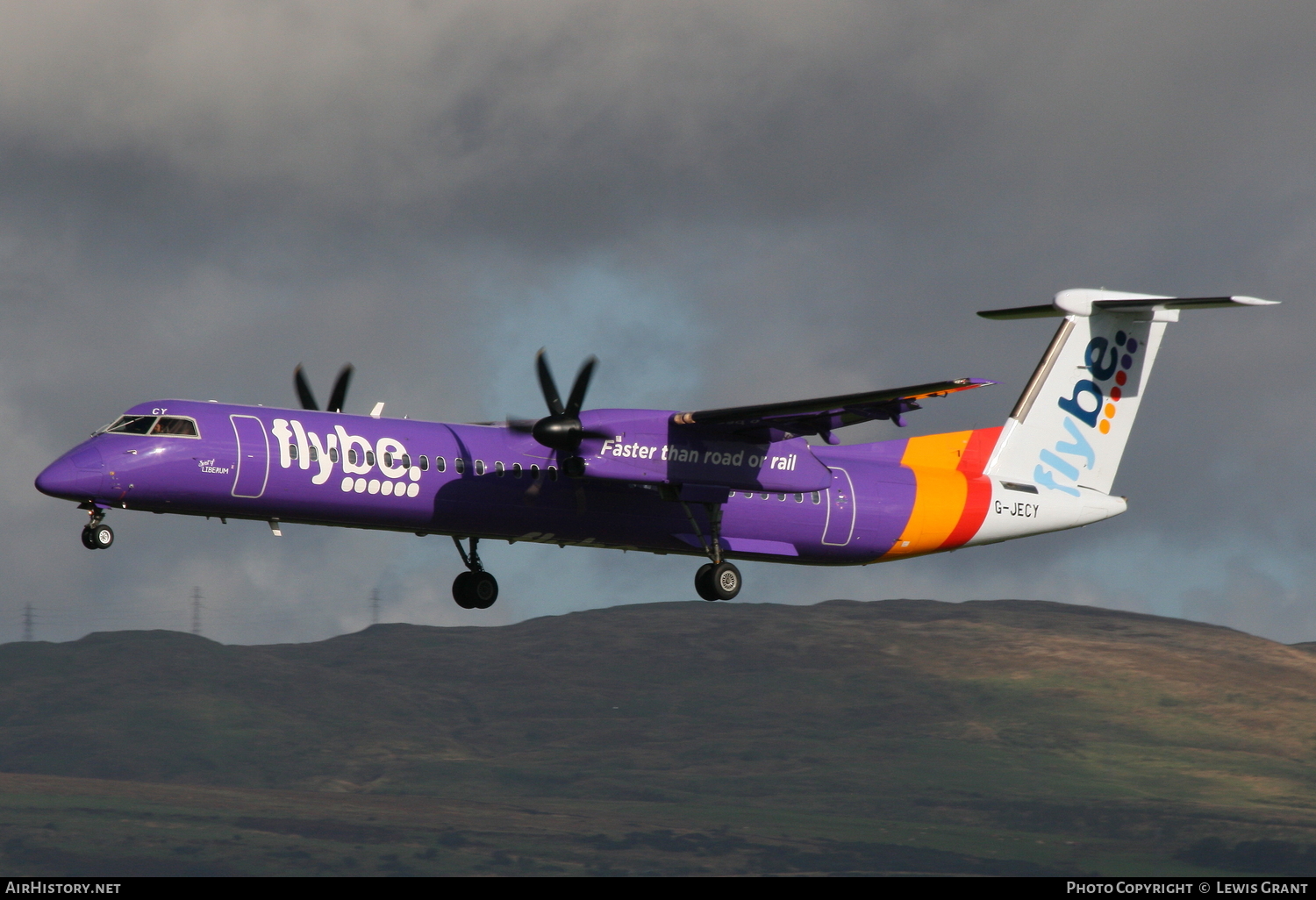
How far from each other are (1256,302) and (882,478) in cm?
867

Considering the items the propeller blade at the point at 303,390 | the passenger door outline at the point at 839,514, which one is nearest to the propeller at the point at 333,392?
the propeller blade at the point at 303,390

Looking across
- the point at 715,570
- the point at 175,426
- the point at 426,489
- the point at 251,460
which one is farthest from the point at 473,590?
the point at 175,426

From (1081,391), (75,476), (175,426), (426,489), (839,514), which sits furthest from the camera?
(1081,391)

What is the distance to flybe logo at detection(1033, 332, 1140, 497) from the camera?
116 feet

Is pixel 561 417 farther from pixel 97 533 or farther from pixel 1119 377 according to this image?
pixel 1119 377

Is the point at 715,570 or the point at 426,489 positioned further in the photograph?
the point at 715,570

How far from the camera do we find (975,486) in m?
34.2

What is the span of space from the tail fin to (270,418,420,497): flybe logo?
1431 centimetres

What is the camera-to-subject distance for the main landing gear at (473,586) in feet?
104

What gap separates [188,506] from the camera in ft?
85.7

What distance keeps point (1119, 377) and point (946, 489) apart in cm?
565

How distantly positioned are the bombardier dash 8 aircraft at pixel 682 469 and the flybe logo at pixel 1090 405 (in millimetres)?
42

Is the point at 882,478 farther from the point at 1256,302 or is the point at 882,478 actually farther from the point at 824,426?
the point at 1256,302

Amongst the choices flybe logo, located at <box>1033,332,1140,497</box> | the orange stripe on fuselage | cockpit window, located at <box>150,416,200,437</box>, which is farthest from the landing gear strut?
cockpit window, located at <box>150,416,200,437</box>
